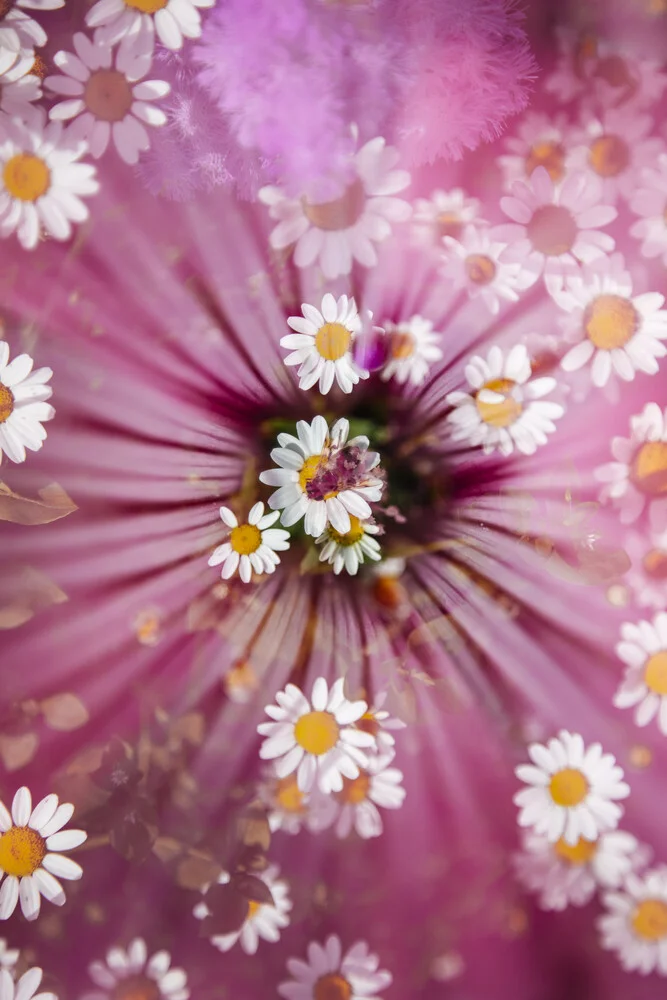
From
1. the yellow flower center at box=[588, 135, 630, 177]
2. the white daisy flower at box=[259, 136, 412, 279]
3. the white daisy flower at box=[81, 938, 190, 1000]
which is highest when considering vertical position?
the yellow flower center at box=[588, 135, 630, 177]

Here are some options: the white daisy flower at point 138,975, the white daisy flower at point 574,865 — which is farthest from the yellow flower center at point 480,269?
the white daisy flower at point 138,975

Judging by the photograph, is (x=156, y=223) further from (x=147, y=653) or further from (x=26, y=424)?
(x=147, y=653)

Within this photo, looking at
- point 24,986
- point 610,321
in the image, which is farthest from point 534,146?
point 24,986

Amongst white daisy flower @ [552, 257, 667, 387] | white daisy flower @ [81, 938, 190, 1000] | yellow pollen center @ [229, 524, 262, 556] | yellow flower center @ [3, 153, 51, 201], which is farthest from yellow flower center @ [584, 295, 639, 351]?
white daisy flower @ [81, 938, 190, 1000]

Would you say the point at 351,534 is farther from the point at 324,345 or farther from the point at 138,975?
the point at 138,975

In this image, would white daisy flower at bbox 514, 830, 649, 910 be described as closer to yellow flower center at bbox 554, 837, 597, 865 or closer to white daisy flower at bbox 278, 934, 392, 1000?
yellow flower center at bbox 554, 837, 597, 865

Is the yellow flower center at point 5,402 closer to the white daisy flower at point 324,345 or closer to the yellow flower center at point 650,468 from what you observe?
the white daisy flower at point 324,345
